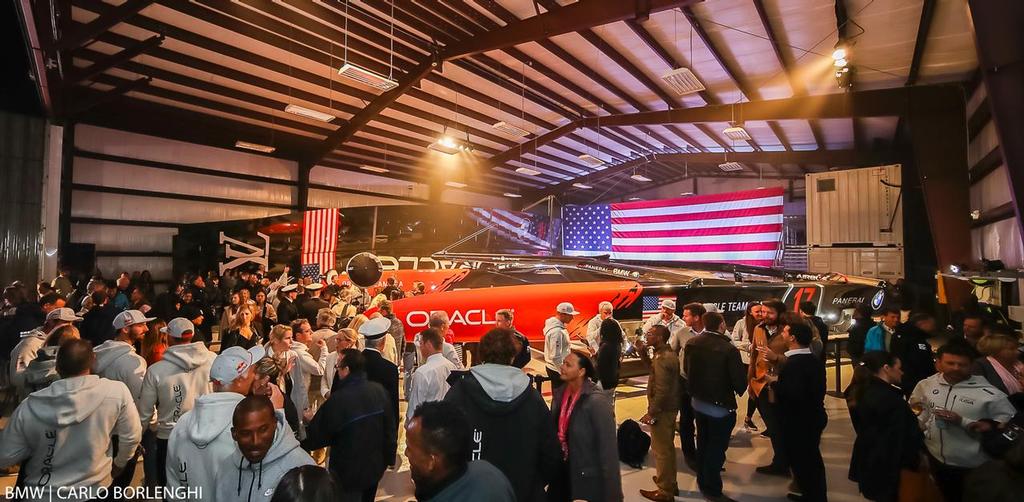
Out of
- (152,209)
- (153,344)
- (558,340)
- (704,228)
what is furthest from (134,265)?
(704,228)

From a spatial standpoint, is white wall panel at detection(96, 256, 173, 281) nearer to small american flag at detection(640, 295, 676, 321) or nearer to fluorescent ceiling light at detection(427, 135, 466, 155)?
fluorescent ceiling light at detection(427, 135, 466, 155)

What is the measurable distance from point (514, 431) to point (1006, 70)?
6379mm

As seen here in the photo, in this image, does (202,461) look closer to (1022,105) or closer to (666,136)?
(1022,105)

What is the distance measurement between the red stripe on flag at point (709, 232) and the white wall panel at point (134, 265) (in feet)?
39.3

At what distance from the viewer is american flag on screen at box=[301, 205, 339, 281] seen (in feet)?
41.0

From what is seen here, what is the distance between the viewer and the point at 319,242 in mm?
12594

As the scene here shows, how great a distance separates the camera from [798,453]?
3344mm

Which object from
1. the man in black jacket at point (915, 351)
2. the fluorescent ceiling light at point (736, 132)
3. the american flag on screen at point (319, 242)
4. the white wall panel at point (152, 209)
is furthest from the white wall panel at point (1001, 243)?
the white wall panel at point (152, 209)

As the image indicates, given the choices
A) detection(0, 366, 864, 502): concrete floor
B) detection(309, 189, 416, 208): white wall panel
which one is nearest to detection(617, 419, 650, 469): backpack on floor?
detection(0, 366, 864, 502): concrete floor

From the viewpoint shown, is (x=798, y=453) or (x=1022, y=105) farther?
(x=1022, y=105)

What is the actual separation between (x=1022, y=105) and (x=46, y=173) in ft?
49.0

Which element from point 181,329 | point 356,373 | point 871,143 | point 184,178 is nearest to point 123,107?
point 184,178

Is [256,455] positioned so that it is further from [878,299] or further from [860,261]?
[860,261]

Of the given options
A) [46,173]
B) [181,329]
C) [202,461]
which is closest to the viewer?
[202,461]
